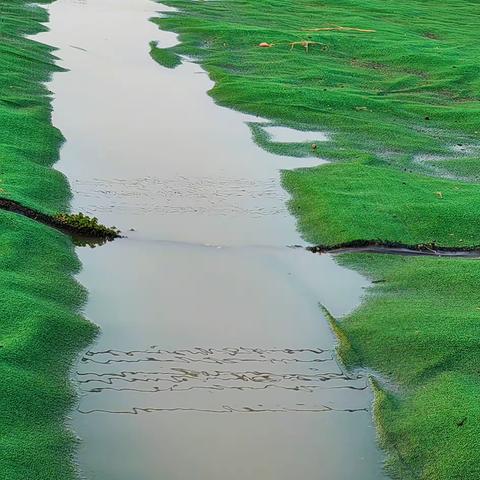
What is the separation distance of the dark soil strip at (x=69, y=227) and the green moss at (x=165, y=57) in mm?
12358

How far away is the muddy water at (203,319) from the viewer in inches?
292

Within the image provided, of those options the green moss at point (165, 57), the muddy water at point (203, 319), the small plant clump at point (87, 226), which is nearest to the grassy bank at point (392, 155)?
the green moss at point (165, 57)

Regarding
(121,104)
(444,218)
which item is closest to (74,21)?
(121,104)

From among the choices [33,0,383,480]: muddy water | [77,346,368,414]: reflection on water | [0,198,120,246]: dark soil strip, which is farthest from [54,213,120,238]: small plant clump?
[77,346,368,414]: reflection on water

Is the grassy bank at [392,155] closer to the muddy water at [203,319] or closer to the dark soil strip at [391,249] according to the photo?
the dark soil strip at [391,249]

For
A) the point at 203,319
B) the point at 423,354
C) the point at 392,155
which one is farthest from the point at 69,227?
the point at 392,155

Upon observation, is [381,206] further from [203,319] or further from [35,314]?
[35,314]

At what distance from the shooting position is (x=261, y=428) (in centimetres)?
775

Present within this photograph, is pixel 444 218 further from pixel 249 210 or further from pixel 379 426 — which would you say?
pixel 379 426

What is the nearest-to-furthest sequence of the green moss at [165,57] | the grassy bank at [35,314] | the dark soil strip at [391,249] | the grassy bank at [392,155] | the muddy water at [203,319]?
the grassy bank at [35,314] < the muddy water at [203,319] < the grassy bank at [392,155] < the dark soil strip at [391,249] < the green moss at [165,57]

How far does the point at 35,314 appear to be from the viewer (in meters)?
8.86

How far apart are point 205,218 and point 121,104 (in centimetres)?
724

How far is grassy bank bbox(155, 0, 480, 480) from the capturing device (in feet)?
26.9

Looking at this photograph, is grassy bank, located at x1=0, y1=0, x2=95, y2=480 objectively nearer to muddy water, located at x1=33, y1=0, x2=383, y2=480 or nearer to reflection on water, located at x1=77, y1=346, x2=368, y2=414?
muddy water, located at x1=33, y1=0, x2=383, y2=480
